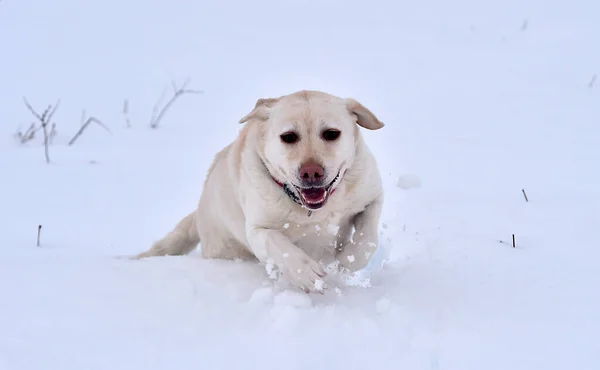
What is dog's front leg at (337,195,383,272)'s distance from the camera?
3.62m

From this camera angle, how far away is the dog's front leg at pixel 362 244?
3.62 metres

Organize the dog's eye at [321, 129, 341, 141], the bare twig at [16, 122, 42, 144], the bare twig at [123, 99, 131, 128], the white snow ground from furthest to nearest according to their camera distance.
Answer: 1. the bare twig at [123, 99, 131, 128]
2. the bare twig at [16, 122, 42, 144]
3. the dog's eye at [321, 129, 341, 141]
4. the white snow ground

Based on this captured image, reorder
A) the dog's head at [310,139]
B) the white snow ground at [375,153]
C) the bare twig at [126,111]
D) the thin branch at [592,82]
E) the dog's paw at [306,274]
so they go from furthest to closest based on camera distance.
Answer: the thin branch at [592,82] → the bare twig at [126,111] → the dog's head at [310,139] → the dog's paw at [306,274] → the white snow ground at [375,153]

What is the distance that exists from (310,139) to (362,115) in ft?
1.49

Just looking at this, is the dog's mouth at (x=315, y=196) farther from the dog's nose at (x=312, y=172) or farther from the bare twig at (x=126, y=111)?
the bare twig at (x=126, y=111)

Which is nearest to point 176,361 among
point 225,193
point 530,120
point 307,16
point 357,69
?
point 225,193

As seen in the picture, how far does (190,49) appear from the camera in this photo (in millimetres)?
9984

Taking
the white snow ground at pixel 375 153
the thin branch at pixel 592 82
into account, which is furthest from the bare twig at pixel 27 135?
the thin branch at pixel 592 82

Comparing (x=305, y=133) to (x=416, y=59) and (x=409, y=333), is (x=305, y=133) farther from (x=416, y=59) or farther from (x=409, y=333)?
(x=416, y=59)

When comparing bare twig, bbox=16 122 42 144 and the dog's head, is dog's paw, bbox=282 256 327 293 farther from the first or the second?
bare twig, bbox=16 122 42 144

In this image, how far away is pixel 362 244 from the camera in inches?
143

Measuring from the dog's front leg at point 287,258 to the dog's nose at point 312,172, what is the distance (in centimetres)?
38

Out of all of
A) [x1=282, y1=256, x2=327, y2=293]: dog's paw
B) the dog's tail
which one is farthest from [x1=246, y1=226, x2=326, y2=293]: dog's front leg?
the dog's tail

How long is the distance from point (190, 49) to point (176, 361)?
808cm
